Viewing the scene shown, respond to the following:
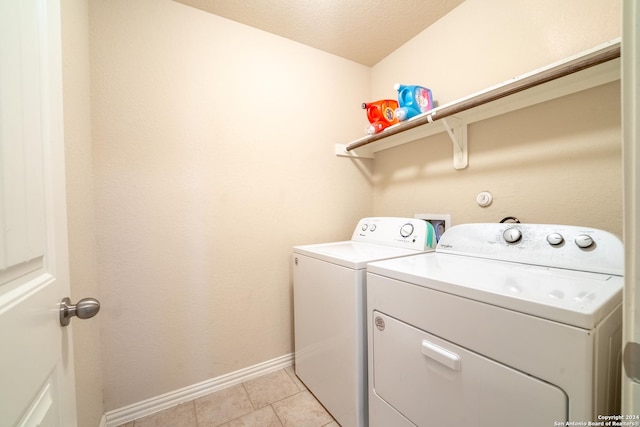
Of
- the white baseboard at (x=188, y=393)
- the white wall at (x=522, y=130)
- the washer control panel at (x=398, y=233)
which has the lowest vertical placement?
the white baseboard at (x=188, y=393)

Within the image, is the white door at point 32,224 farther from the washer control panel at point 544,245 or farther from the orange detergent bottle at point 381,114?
the orange detergent bottle at point 381,114

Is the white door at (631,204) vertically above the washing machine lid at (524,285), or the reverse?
the white door at (631,204)

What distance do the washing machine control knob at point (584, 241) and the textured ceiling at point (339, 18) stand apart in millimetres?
1461

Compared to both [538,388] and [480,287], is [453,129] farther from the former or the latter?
[538,388]

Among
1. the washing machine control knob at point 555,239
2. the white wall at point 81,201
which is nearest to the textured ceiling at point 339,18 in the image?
the white wall at point 81,201

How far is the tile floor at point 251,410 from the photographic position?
4.01 feet

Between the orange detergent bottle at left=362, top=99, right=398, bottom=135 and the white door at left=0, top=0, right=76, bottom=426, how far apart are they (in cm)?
148

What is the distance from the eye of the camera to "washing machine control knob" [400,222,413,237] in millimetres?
1383

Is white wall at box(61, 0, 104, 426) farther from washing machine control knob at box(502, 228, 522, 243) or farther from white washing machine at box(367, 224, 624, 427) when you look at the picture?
washing machine control knob at box(502, 228, 522, 243)

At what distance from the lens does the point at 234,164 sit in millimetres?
1520

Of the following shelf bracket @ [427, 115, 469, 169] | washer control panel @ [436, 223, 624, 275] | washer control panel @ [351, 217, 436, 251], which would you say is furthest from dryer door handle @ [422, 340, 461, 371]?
shelf bracket @ [427, 115, 469, 169]

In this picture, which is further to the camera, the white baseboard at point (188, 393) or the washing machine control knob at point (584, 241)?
the white baseboard at point (188, 393)

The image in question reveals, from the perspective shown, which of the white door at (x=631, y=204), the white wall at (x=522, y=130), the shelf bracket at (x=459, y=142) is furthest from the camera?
the shelf bracket at (x=459, y=142)

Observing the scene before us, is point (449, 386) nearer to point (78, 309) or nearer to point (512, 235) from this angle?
point (512, 235)
